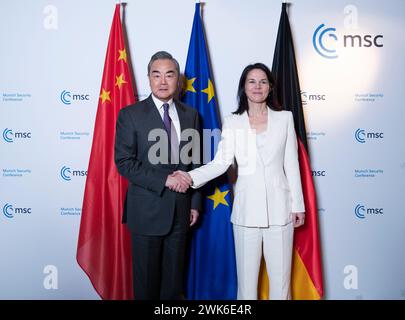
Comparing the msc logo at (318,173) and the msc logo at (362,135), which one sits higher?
the msc logo at (362,135)

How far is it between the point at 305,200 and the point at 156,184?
1.19m

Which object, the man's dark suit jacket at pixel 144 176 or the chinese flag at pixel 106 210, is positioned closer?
the man's dark suit jacket at pixel 144 176

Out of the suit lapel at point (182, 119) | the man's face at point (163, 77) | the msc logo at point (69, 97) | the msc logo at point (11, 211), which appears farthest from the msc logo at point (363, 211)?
the msc logo at point (11, 211)

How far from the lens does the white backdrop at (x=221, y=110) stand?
292 centimetres

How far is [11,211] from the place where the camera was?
2.99 metres

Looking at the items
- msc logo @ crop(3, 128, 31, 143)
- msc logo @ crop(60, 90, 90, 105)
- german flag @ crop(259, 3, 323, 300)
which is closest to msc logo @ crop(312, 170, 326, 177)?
german flag @ crop(259, 3, 323, 300)

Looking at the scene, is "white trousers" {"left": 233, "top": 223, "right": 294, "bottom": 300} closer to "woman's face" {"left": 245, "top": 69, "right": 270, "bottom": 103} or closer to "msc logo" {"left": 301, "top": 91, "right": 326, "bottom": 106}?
"woman's face" {"left": 245, "top": 69, "right": 270, "bottom": 103}

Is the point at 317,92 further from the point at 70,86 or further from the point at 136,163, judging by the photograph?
the point at 70,86

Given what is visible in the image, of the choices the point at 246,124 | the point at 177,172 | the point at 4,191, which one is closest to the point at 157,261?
the point at 177,172

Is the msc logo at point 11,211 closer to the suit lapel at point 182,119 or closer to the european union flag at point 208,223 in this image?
the european union flag at point 208,223

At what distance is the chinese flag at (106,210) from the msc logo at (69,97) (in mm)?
257

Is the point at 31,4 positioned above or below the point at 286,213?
above

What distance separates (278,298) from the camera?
231 cm

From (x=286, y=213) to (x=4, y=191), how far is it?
7.37ft
